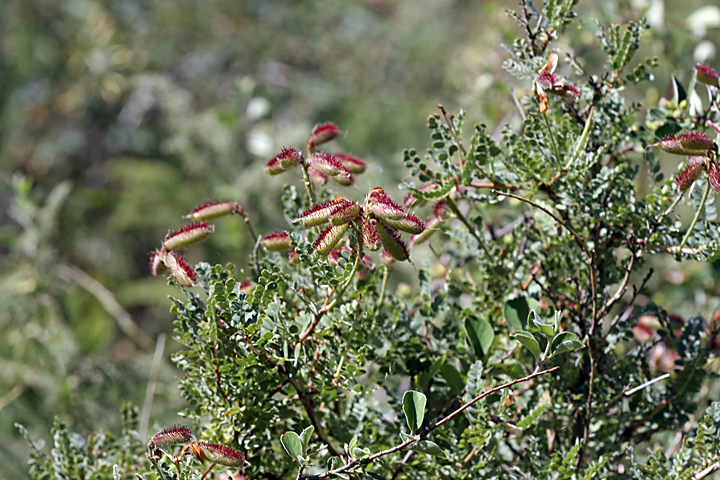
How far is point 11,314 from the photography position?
1661mm

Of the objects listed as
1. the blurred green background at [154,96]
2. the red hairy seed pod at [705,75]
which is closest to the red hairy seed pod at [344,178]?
the red hairy seed pod at [705,75]

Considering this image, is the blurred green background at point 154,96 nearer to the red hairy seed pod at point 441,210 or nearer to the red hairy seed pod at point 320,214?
the red hairy seed pod at point 441,210

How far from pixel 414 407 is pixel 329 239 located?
156mm

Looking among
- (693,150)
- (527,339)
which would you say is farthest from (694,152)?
(527,339)

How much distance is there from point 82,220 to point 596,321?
3455mm

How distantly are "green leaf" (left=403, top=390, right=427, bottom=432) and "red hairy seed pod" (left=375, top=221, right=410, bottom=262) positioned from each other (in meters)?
0.11

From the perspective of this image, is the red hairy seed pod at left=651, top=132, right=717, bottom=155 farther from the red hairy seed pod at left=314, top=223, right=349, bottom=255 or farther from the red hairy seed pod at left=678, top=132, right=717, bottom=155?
the red hairy seed pod at left=314, top=223, right=349, bottom=255

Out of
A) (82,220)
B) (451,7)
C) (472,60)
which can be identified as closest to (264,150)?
(472,60)

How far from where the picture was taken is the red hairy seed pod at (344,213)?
0.52 meters

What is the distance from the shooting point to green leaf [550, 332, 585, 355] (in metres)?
0.54

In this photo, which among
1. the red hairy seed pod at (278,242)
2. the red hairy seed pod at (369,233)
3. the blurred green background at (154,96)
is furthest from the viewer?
the blurred green background at (154,96)

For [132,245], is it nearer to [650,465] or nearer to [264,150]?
[264,150]

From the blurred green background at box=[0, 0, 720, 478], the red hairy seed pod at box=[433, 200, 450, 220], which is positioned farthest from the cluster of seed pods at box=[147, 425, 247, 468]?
the blurred green background at box=[0, 0, 720, 478]

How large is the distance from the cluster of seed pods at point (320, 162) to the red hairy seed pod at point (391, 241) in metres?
0.08
